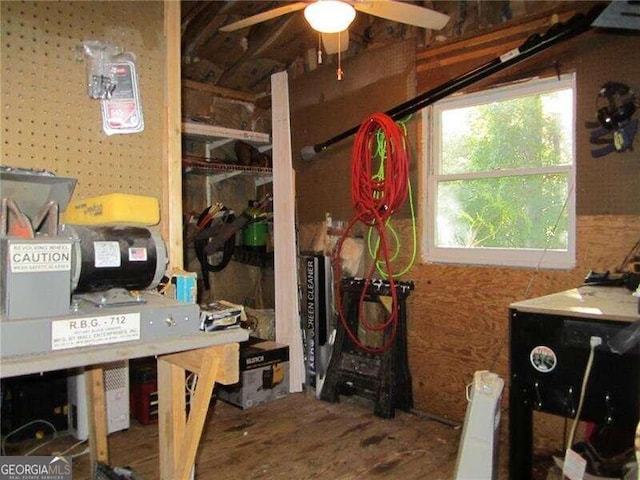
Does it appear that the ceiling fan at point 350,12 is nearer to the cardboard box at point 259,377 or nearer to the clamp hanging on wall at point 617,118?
the clamp hanging on wall at point 617,118

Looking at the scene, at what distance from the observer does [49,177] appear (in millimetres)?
1182

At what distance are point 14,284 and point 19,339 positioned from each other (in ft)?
0.36

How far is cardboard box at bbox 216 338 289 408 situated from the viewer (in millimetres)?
3229

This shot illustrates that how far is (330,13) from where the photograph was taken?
2.14 meters

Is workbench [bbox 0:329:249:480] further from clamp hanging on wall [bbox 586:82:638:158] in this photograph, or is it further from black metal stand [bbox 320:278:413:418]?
clamp hanging on wall [bbox 586:82:638:158]

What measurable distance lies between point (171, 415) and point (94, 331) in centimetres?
48

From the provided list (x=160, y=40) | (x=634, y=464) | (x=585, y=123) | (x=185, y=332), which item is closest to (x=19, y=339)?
(x=185, y=332)

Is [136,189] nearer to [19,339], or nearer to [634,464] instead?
[19,339]

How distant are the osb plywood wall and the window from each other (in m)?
0.08

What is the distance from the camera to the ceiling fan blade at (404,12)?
7.14ft

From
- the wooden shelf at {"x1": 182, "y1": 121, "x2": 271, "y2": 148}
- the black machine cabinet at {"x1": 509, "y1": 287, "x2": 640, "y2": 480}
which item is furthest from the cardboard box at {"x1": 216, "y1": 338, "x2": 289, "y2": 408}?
the black machine cabinet at {"x1": 509, "y1": 287, "x2": 640, "y2": 480}

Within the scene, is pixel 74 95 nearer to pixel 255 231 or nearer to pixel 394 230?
pixel 394 230

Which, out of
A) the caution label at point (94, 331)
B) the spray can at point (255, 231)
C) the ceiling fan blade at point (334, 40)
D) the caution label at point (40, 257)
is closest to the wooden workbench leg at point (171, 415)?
the caution label at point (94, 331)

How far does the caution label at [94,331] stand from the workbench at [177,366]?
0.05ft
